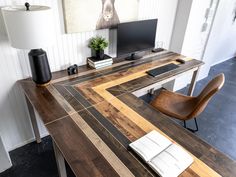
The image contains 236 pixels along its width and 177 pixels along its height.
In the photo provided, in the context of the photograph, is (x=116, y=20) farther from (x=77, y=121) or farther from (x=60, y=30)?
(x=77, y=121)

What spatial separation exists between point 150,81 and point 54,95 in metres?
0.89

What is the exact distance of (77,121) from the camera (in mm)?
1245

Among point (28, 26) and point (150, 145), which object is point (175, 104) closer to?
point (150, 145)

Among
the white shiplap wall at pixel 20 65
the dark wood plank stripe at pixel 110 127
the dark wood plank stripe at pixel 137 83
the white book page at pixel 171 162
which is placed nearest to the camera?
the white book page at pixel 171 162

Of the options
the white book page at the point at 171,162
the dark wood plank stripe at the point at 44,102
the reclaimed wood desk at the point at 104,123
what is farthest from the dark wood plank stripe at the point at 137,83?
the white book page at the point at 171,162

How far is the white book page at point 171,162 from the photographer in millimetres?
921

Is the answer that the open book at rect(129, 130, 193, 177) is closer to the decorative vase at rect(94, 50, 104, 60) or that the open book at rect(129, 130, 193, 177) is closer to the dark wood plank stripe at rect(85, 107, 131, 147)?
the dark wood plank stripe at rect(85, 107, 131, 147)

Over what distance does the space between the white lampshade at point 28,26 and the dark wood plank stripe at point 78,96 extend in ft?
1.40

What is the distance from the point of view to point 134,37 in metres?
2.08

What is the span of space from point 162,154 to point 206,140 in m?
1.37

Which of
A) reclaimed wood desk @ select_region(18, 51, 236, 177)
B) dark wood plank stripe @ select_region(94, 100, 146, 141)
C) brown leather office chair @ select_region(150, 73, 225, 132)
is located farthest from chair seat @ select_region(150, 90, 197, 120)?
dark wood plank stripe @ select_region(94, 100, 146, 141)

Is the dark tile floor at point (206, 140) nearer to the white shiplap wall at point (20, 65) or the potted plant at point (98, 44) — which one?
the white shiplap wall at point (20, 65)

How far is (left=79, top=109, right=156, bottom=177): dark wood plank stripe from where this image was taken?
0.95 metres

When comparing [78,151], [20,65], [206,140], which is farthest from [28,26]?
[206,140]
